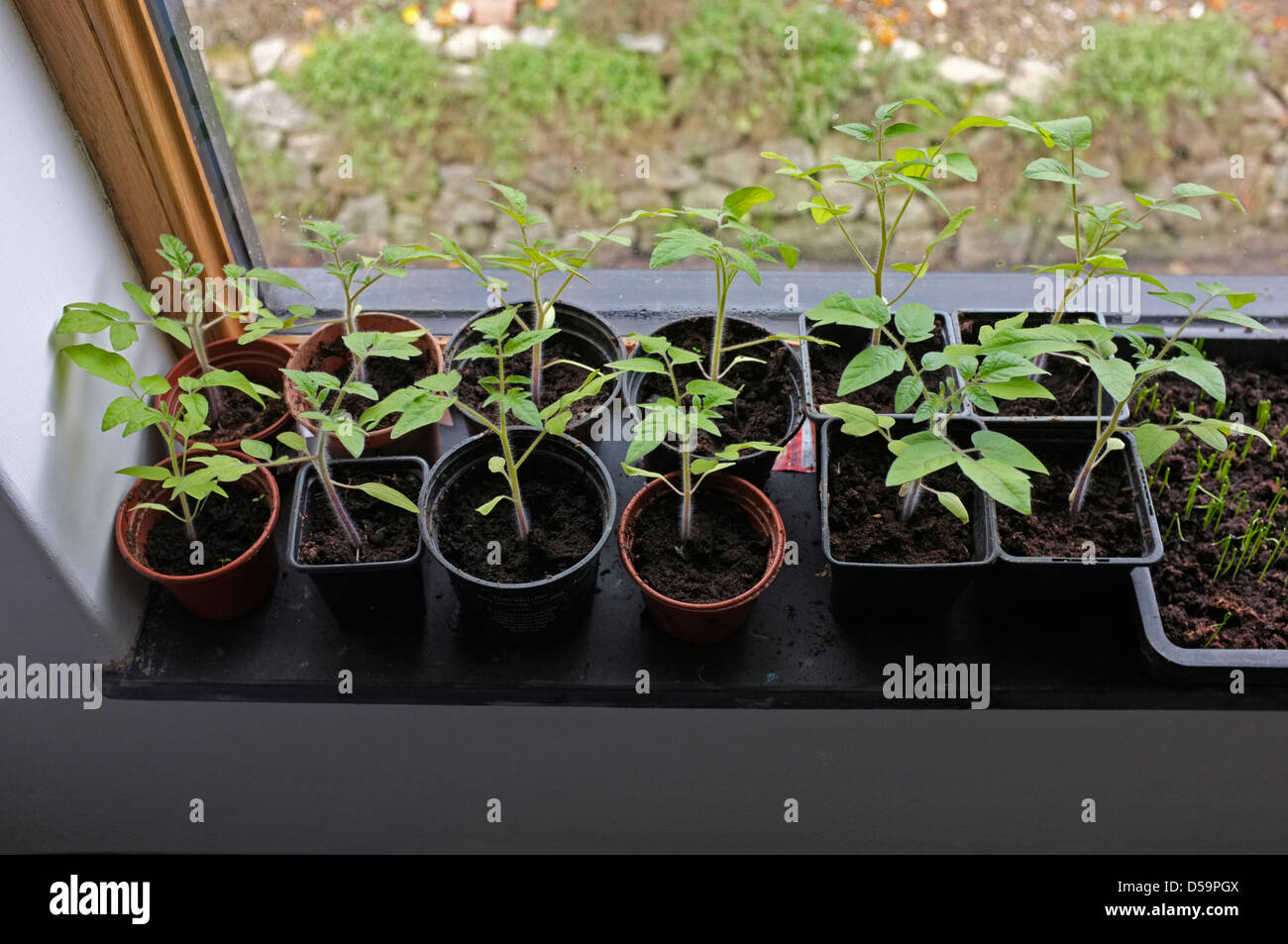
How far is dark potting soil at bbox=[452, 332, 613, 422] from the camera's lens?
1401 mm

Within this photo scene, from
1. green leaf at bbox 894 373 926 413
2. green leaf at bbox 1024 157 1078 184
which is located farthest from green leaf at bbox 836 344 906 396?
green leaf at bbox 1024 157 1078 184

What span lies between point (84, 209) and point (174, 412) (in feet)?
0.89

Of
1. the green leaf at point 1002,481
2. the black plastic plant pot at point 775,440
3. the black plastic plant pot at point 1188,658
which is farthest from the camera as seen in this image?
the black plastic plant pot at point 775,440

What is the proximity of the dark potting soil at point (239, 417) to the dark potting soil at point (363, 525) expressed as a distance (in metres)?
0.15

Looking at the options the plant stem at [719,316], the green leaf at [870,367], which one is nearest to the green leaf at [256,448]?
the plant stem at [719,316]

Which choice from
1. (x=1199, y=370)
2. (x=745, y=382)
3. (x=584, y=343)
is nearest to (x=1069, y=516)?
(x=1199, y=370)

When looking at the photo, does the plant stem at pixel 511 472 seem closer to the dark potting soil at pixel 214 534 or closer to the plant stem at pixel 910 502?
the dark potting soil at pixel 214 534

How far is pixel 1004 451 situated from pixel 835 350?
44 centimetres

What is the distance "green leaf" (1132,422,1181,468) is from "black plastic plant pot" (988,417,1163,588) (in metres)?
0.04

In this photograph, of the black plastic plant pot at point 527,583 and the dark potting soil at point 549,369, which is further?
the dark potting soil at point 549,369

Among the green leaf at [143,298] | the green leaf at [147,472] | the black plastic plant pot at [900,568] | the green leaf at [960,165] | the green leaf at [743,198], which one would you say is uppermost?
the green leaf at [960,165]

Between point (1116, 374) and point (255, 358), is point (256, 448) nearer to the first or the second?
point (255, 358)

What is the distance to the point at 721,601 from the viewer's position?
48.9 inches

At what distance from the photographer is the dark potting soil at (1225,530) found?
1.28m
